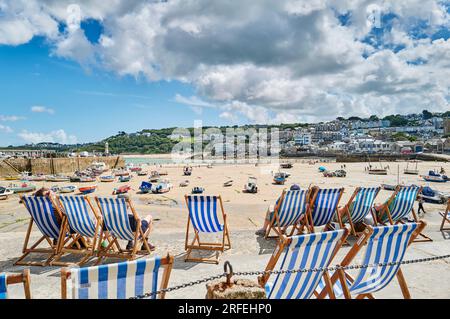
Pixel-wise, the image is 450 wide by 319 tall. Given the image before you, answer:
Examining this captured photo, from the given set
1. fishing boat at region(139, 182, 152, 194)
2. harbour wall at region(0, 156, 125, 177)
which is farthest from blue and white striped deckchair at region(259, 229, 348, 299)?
harbour wall at region(0, 156, 125, 177)

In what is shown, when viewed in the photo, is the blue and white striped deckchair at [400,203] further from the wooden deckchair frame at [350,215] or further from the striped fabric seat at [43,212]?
the striped fabric seat at [43,212]

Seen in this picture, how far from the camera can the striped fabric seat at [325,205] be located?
5.80 meters

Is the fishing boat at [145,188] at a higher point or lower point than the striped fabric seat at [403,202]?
lower

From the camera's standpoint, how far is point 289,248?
258 cm

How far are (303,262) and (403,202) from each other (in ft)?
14.8

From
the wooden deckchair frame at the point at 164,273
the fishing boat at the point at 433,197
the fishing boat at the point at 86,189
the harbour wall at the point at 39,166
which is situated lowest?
the fishing boat at the point at 86,189

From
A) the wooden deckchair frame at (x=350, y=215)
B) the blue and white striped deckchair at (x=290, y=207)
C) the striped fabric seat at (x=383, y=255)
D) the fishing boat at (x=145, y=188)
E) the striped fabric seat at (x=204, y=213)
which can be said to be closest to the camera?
the striped fabric seat at (x=383, y=255)

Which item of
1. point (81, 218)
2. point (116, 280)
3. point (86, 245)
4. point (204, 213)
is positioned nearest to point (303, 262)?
point (116, 280)

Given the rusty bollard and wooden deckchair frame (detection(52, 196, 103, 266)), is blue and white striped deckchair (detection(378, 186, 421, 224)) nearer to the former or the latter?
the rusty bollard

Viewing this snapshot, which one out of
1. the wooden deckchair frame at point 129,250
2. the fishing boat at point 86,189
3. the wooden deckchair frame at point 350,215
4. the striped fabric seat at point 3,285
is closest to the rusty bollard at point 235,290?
the striped fabric seat at point 3,285
